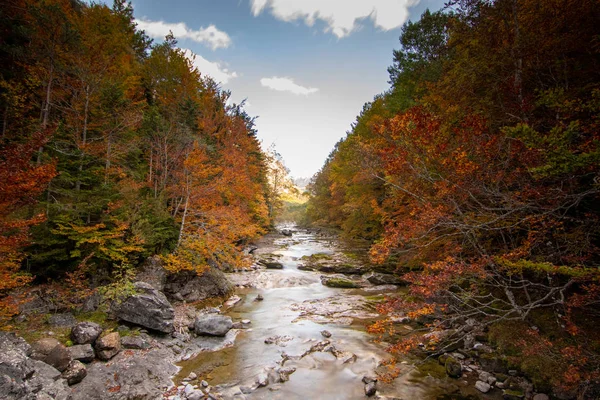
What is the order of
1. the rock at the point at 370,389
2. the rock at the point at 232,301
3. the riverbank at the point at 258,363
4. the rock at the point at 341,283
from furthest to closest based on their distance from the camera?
the rock at the point at 341,283, the rock at the point at 232,301, the rock at the point at 370,389, the riverbank at the point at 258,363

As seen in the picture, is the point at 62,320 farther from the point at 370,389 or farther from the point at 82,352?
the point at 370,389

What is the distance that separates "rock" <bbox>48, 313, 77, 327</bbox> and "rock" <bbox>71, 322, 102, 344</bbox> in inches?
43.8

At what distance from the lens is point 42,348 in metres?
7.02

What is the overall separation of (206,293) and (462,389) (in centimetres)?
1233

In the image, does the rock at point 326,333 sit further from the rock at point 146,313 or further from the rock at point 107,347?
the rock at point 107,347

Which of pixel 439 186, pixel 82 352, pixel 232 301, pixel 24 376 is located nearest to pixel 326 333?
pixel 232 301

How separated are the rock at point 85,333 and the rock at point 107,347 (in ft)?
0.77

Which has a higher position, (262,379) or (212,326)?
(212,326)

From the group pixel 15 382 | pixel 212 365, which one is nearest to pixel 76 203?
pixel 15 382

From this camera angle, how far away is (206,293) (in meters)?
15.0

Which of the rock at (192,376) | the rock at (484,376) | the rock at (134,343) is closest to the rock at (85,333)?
the rock at (134,343)

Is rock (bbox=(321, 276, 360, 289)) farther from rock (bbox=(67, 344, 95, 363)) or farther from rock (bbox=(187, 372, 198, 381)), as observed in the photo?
rock (bbox=(67, 344, 95, 363))

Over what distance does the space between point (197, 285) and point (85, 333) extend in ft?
22.5

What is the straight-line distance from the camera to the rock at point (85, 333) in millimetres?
8273
